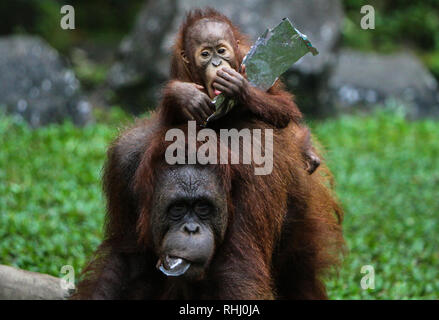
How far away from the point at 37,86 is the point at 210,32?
18.1 feet

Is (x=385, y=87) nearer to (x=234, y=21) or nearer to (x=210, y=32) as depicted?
(x=234, y=21)

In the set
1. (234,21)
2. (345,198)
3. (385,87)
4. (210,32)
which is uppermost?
(234,21)

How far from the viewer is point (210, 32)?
3633mm

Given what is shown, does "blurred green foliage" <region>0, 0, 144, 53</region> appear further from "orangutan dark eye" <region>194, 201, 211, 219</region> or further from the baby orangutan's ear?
"orangutan dark eye" <region>194, 201, 211, 219</region>

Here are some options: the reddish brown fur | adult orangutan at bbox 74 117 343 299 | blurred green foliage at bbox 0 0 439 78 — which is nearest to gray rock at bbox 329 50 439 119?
blurred green foliage at bbox 0 0 439 78

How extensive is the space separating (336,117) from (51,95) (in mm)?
4041

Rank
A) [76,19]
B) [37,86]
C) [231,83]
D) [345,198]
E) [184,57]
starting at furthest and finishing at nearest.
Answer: [76,19] → [37,86] → [345,198] → [184,57] → [231,83]

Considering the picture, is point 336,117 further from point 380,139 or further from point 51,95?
point 51,95

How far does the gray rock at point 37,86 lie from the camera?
27.3ft

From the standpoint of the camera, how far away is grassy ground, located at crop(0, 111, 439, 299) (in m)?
5.07

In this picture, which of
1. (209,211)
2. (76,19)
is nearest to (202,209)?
(209,211)

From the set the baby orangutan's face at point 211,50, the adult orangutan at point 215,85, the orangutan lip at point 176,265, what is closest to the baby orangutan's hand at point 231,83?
the adult orangutan at point 215,85

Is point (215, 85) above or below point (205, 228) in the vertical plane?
above

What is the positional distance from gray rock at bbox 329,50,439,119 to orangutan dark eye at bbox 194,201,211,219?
23.6ft
